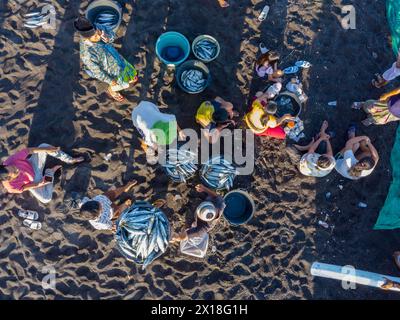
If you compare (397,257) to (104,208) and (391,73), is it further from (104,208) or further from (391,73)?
(104,208)

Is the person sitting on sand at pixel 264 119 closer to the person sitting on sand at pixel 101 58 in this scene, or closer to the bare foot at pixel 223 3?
the bare foot at pixel 223 3

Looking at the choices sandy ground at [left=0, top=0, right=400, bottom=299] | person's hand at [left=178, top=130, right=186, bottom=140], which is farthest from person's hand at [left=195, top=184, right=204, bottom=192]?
person's hand at [left=178, top=130, right=186, bottom=140]

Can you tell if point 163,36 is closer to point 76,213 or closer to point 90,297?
point 76,213

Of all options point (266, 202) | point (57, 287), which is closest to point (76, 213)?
point (57, 287)

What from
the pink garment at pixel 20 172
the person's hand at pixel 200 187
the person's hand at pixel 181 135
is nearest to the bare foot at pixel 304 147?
the person's hand at pixel 200 187

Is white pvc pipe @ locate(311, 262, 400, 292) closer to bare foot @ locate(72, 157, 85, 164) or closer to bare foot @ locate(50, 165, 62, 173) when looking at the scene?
bare foot @ locate(72, 157, 85, 164)

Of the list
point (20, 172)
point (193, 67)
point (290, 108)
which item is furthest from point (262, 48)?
point (20, 172)
